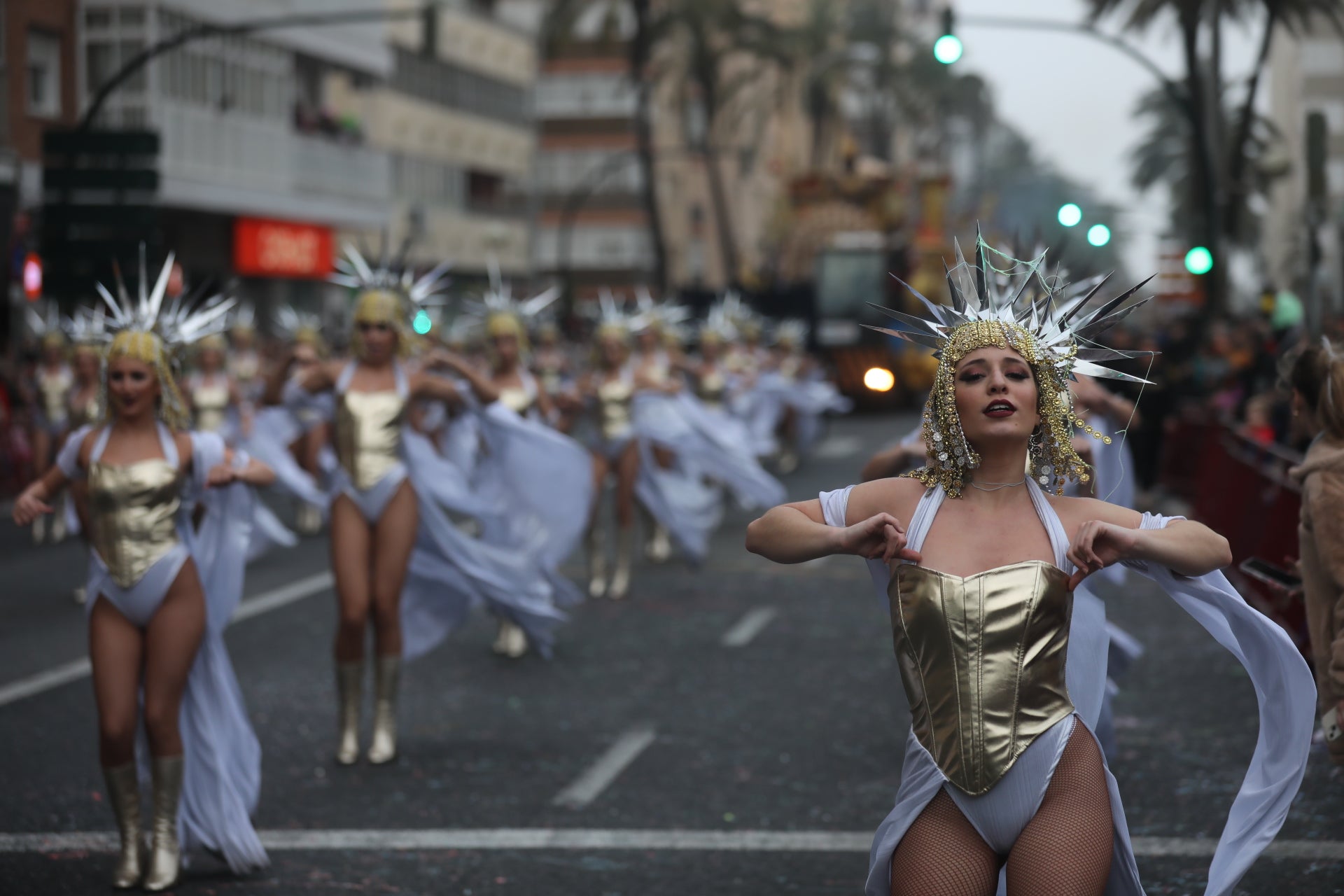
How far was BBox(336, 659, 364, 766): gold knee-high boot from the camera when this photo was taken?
8.28m

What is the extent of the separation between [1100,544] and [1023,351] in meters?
0.48

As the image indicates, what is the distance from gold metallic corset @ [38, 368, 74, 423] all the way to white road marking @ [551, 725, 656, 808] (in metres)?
10.5

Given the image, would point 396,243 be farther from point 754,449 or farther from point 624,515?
point 624,515

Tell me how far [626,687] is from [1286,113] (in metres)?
113

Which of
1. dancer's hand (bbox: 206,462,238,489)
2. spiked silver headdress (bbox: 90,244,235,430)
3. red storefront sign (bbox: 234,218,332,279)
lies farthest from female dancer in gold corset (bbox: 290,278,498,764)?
red storefront sign (bbox: 234,218,332,279)

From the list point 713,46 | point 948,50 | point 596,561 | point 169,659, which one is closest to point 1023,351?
point 169,659

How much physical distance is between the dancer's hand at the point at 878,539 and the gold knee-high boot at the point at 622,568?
388 inches

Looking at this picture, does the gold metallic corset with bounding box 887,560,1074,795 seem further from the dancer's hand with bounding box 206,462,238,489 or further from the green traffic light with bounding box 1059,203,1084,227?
the dancer's hand with bounding box 206,462,238,489

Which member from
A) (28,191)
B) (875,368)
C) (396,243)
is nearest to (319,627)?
(875,368)

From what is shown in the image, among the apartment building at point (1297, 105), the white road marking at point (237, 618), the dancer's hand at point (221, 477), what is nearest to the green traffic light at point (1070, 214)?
the dancer's hand at point (221, 477)

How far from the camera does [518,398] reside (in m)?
12.9

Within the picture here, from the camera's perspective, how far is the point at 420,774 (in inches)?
318

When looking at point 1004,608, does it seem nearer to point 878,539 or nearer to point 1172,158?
point 878,539

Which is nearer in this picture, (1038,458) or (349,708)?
(1038,458)
